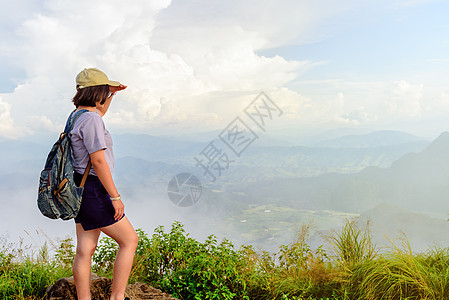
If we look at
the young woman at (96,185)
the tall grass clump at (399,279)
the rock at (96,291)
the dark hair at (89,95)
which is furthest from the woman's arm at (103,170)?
the tall grass clump at (399,279)

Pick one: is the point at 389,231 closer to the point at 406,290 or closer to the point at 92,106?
the point at 406,290

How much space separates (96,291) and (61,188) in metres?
1.31

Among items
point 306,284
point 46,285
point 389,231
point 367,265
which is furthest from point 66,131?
point 389,231

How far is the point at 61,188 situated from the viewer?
2.92 metres

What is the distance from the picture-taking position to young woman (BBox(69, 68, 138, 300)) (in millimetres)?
2922

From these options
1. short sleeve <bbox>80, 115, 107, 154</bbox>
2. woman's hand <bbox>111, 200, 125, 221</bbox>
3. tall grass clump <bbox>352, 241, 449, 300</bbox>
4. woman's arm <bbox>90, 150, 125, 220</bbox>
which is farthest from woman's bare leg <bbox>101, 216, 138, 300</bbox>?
tall grass clump <bbox>352, 241, 449, 300</bbox>

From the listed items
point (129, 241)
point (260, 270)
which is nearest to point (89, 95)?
point (129, 241)

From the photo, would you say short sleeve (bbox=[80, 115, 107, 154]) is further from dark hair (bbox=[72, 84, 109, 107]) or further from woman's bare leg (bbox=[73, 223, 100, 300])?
woman's bare leg (bbox=[73, 223, 100, 300])

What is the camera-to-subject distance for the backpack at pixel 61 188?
2.94 meters

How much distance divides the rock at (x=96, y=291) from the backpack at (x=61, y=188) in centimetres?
99

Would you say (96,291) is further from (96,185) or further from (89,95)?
(89,95)

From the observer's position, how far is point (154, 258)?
4801mm

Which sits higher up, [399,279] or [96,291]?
[399,279]

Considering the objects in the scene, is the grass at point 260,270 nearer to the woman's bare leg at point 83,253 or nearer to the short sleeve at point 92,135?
the woman's bare leg at point 83,253
